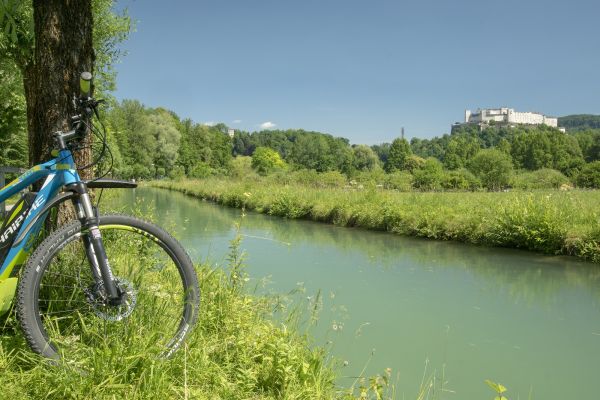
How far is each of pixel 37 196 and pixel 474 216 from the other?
941 cm

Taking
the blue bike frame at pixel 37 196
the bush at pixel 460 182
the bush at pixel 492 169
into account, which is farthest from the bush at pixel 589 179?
the blue bike frame at pixel 37 196

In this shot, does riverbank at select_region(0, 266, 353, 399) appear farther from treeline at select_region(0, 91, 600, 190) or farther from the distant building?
the distant building

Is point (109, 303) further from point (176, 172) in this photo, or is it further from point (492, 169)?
point (176, 172)

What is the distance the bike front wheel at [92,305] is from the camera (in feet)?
6.39

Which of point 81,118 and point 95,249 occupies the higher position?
point 81,118

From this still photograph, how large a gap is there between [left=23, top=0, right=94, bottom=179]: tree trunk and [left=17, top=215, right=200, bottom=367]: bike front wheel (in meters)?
1.06

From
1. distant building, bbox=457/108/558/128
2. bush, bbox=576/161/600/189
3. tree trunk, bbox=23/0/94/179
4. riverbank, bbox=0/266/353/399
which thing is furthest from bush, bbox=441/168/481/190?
distant building, bbox=457/108/558/128

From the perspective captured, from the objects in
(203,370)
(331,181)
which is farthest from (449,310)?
(331,181)

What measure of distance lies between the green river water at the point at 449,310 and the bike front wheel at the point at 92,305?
3.74ft

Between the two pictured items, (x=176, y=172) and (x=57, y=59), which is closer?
(x=57, y=59)

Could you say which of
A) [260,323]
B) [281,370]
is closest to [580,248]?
[260,323]

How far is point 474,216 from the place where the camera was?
10.1 metres

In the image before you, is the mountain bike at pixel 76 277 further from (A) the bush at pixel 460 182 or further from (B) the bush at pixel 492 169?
(B) the bush at pixel 492 169

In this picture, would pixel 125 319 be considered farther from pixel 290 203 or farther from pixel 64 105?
pixel 290 203
